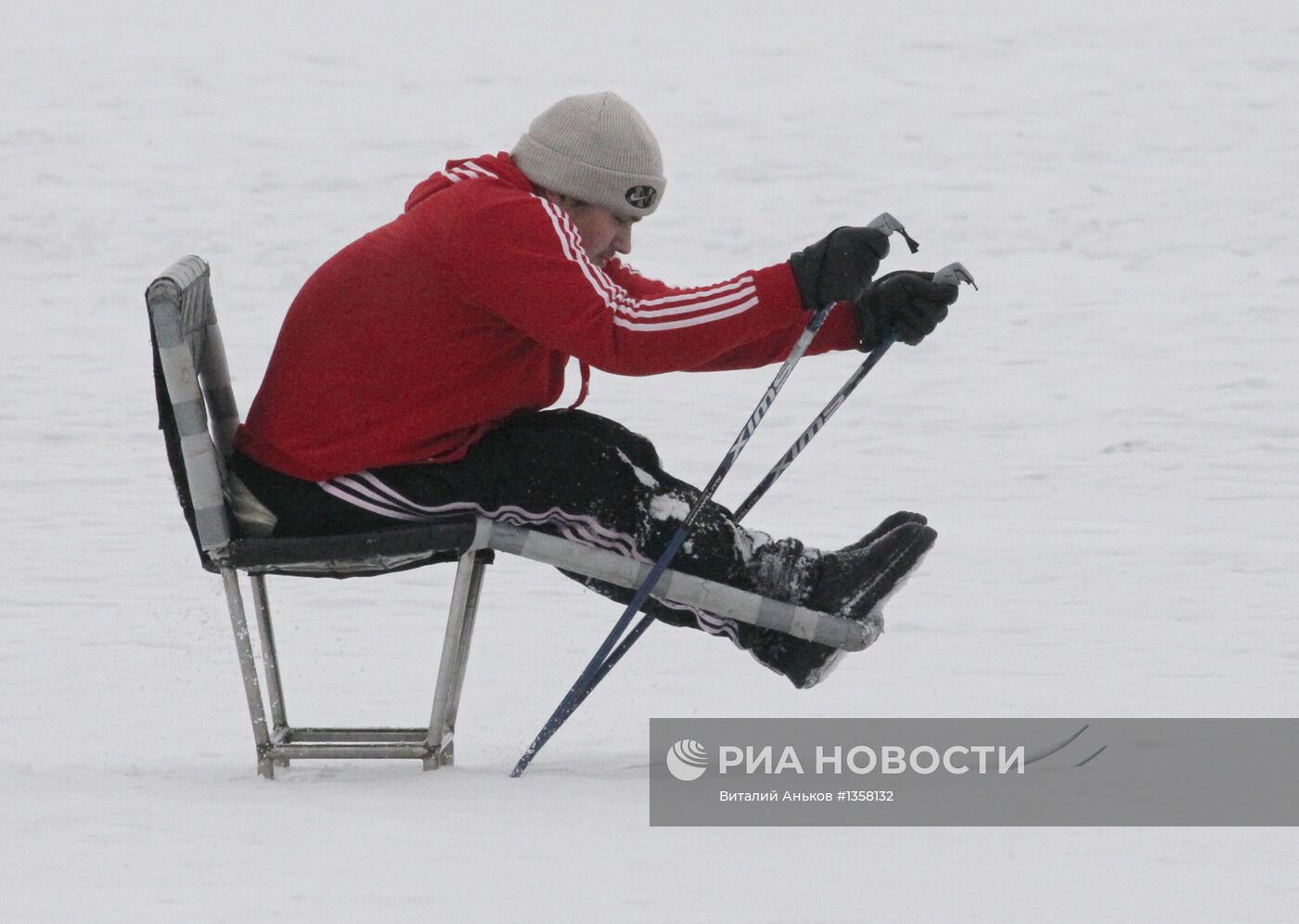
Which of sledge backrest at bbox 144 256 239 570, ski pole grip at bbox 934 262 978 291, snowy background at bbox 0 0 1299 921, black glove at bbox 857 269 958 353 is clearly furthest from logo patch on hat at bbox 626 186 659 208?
snowy background at bbox 0 0 1299 921

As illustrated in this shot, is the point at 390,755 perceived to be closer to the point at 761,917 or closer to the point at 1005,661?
the point at 761,917

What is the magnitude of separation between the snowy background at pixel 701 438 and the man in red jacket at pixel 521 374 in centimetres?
51

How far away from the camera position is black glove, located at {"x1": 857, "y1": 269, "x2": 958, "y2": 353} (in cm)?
355

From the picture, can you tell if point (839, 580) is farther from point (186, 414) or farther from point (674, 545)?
point (186, 414)

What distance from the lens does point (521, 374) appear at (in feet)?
11.3

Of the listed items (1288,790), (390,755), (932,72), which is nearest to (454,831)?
(390,755)

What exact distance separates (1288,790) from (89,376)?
7208mm

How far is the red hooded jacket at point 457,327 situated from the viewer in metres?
3.22

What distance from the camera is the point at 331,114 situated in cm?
1413

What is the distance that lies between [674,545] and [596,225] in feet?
2.19

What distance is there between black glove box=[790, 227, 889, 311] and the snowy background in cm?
100

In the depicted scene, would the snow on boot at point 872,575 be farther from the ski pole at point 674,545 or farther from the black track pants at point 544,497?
the ski pole at point 674,545

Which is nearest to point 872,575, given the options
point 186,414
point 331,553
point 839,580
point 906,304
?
point 839,580

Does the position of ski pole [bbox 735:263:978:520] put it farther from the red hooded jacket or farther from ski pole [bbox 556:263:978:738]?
the red hooded jacket
